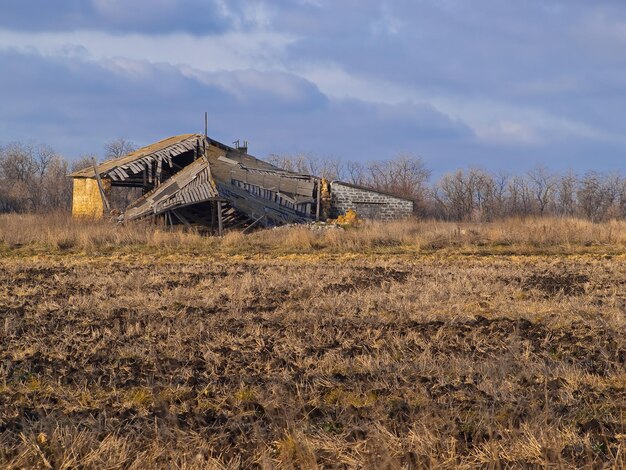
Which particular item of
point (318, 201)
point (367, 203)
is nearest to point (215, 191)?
point (318, 201)

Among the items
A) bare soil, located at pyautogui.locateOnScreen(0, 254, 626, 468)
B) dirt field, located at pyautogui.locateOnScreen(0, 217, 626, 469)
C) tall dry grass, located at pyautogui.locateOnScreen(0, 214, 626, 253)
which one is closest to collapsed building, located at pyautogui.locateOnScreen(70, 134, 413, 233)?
tall dry grass, located at pyautogui.locateOnScreen(0, 214, 626, 253)

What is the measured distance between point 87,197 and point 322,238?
1557cm

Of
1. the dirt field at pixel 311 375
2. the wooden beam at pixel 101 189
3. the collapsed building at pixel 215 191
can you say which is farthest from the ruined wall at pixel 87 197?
the dirt field at pixel 311 375

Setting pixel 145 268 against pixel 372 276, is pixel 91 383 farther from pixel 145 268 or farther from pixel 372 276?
pixel 145 268

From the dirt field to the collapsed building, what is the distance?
16153mm

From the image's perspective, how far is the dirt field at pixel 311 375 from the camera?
187 inches

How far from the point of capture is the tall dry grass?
22.3 m

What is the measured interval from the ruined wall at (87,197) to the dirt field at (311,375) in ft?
69.6

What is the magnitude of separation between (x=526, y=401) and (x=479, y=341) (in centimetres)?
238

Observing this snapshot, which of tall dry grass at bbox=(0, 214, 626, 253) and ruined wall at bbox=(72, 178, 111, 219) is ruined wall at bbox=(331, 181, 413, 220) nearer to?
tall dry grass at bbox=(0, 214, 626, 253)

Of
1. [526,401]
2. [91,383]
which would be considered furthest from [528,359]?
[91,383]

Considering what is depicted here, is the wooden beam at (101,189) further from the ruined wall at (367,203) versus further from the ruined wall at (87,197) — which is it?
the ruined wall at (367,203)

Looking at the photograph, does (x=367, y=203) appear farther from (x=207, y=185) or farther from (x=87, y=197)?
(x=87, y=197)

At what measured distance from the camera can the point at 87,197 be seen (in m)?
34.0
